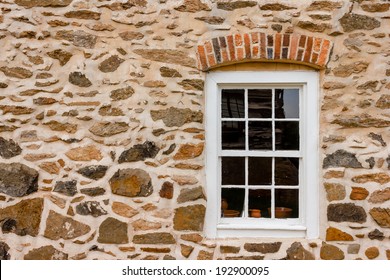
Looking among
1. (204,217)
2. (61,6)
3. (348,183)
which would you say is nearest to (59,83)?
(61,6)

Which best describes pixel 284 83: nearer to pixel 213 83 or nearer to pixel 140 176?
pixel 213 83

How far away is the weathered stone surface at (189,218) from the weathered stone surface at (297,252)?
87 centimetres

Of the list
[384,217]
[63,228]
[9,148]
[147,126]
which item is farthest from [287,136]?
[9,148]

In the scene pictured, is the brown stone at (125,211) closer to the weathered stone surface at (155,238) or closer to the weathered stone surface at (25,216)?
the weathered stone surface at (155,238)

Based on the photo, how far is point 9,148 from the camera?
4523 millimetres

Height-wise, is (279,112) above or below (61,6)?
below

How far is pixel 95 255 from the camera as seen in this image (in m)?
4.46

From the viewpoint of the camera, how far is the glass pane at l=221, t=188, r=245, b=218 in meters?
4.63

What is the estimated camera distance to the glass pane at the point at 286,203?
4.59m

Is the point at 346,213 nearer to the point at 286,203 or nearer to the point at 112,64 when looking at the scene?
the point at 286,203

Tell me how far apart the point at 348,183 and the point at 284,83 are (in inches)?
44.2

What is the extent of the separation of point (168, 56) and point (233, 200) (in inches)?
61.0

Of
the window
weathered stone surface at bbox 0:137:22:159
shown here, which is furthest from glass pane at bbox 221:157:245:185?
weathered stone surface at bbox 0:137:22:159

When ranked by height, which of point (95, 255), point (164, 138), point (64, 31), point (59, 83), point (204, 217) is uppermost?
point (64, 31)
